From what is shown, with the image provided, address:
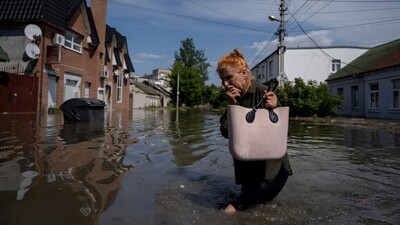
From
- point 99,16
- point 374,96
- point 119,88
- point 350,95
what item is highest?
point 99,16

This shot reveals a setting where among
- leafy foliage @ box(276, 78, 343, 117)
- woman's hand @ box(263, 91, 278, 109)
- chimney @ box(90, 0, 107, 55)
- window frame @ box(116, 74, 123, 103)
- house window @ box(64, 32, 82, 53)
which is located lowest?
woman's hand @ box(263, 91, 278, 109)

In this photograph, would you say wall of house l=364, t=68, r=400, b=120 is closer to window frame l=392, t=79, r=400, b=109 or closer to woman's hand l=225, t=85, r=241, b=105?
window frame l=392, t=79, r=400, b=109

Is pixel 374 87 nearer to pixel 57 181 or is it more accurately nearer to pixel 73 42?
pixel 73 42

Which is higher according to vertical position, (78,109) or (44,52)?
(44,52)

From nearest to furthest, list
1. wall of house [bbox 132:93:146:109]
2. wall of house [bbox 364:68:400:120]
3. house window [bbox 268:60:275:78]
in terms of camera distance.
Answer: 1. wall of house [bbox 364:68:400:120]
2. house window [bbox 268:60:275:78]
3. wall of house [bbox 132:93:146:109]

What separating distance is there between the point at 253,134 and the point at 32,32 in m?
18.9

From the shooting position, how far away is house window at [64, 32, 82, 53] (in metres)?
22.7

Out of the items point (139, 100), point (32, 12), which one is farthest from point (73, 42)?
point (139, 100)

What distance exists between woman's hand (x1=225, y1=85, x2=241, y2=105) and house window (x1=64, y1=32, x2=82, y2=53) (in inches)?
853

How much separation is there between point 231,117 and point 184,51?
83.6 metres

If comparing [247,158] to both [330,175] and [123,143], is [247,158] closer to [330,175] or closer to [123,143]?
[330,175]

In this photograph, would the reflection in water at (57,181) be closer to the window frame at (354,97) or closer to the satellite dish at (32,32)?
the satellite dish at (32,32)

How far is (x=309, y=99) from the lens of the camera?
22797 millimetres

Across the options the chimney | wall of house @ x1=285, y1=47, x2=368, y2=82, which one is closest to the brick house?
the chimney
